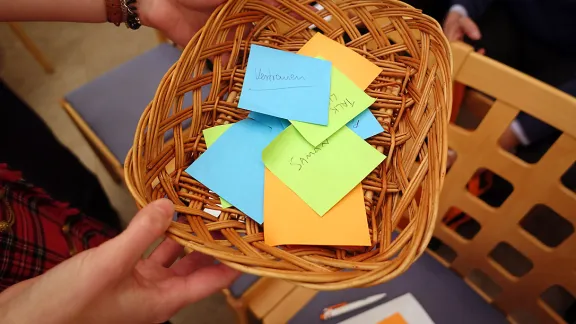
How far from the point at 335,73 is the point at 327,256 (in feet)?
0.96

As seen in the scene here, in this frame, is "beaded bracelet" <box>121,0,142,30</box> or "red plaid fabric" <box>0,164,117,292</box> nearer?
"red plaid fabric" <box>0,164,117,292</box>

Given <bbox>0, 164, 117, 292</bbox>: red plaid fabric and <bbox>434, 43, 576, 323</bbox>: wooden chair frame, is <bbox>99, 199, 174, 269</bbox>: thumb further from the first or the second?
<bbox>434, 43, 576, 323</bbox>: wooden chair frame

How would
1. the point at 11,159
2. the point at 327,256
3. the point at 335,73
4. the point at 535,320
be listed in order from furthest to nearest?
the point at 535,320 → the point at 11,159 → the point at 335,73 → the point at 327,256

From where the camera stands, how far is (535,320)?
0.95 meters

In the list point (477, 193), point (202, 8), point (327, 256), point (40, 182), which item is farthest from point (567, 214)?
point (40, 182)

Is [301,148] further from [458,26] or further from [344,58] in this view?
[458,26]

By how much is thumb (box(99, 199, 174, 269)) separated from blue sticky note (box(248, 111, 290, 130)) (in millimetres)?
214

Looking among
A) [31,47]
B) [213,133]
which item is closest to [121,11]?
[213,133]

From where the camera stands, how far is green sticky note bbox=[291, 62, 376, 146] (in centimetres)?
54

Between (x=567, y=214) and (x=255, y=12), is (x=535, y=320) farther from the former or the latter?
(x=255, y=12)

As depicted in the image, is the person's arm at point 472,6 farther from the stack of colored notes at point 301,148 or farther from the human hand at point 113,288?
the human hand at point 113,288

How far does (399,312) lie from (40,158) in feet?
2.67

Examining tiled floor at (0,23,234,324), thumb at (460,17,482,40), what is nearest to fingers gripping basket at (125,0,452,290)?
thumb at (460,17,482,40)

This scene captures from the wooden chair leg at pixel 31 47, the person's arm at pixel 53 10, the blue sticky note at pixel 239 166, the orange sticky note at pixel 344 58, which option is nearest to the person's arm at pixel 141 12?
the person's arm at pixel 53 10
